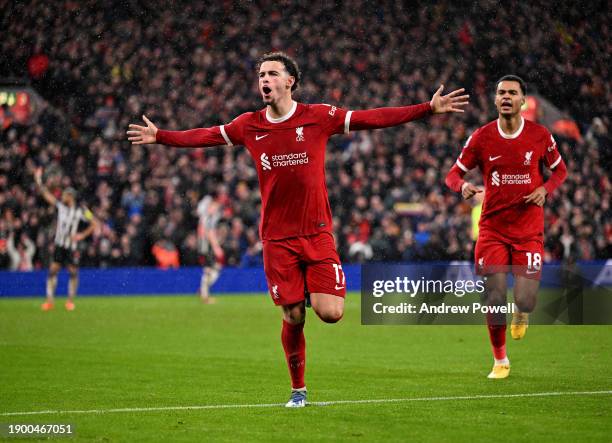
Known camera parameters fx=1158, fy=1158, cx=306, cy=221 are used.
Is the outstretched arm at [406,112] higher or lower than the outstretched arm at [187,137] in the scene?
higher

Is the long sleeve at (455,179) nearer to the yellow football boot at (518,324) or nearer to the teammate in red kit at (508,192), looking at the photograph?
the teammate in red kit at (508,192)

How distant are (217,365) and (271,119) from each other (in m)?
4.27

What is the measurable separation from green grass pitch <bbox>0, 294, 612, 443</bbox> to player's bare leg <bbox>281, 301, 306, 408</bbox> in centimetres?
22

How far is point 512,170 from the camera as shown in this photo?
1114 cm

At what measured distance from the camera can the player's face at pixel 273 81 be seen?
8.86m

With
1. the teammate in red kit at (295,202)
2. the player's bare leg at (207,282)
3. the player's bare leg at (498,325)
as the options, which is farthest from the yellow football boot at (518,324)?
the player's bare leg at (207,282)

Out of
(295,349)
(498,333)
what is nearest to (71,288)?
(498,333)

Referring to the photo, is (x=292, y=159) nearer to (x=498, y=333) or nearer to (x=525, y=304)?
(x=498, y=333)

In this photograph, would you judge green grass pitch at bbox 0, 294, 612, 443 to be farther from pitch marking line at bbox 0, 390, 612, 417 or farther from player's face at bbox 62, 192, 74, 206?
player's face at bbox 62, 192, 74, 206

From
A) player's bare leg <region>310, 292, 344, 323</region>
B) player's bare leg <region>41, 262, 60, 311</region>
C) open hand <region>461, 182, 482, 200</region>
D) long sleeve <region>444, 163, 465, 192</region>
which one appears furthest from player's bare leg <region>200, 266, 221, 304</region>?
player's bare leg <region>310, 292, 344, 323</region>

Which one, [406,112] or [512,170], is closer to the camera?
[406,112]

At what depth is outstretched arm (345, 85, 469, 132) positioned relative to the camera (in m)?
8.59

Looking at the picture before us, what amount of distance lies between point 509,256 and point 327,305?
10.2ft

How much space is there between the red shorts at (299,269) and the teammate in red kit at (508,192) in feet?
8.58
